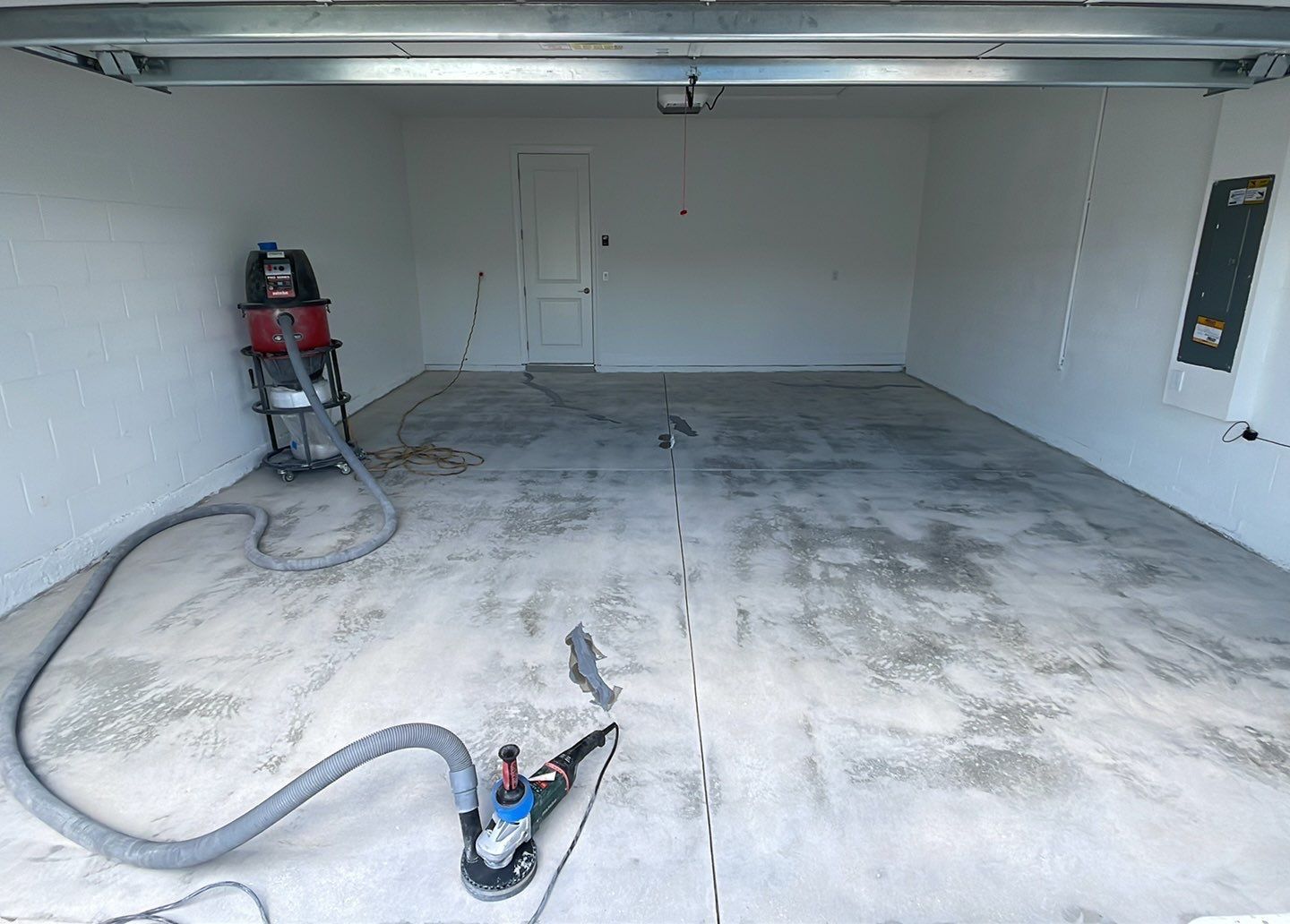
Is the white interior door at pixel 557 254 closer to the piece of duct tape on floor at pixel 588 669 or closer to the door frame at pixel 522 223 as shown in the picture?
the door frame at pixel 522 223

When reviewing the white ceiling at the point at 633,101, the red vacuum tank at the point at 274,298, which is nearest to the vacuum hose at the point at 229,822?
the red vacuum tank at the point at 274,298

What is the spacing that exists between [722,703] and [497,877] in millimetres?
880

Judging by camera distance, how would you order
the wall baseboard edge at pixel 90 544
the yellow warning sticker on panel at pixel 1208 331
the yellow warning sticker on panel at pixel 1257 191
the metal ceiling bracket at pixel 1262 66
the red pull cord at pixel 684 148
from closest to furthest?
1. the wall baseboard edge at pixel 90 544
2. the metal ceiling bracket at pixel 1262 66
3. the yellow warning sticker on panel at pixel 1257 191
4. the yellow warning sticker on panel at pixel 1208 331
5. the red pull cord at pixel 684 148

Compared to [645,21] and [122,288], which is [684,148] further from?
[122,288]

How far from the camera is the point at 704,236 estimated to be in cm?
761

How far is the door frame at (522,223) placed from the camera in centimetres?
730

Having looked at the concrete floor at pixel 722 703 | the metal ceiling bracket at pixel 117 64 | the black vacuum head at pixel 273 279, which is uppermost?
the metal ceiling bracket at pixel 117 64

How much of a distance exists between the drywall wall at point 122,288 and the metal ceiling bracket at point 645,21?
0.74 m

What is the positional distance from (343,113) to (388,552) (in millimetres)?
4374

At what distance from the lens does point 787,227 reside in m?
7.57

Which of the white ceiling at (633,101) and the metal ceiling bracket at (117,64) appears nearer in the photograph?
the metal ceiling bracket at (117,64)

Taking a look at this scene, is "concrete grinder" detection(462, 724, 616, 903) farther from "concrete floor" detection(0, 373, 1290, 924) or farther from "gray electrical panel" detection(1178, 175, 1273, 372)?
"gray electrical panel" detection(1178, 175, 1273, 372)

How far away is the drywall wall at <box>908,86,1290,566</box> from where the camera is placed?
3.51m

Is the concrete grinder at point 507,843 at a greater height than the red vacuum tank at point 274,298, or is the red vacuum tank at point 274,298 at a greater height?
the red vacuum tank at point 274,298
